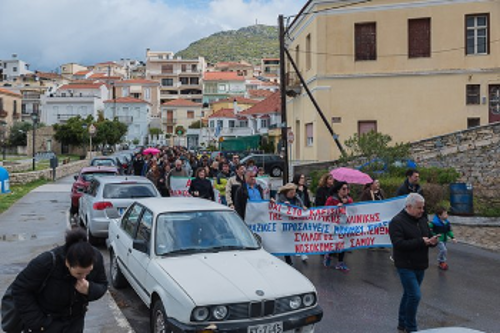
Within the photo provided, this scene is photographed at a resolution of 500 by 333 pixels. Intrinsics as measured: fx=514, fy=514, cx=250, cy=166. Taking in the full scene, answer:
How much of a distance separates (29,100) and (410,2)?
78581 millimetres

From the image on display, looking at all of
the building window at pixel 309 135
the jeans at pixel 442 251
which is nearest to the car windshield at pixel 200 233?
the jeans at pixel 442 251

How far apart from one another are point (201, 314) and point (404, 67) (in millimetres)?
22736

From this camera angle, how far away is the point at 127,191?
11766 millimetres

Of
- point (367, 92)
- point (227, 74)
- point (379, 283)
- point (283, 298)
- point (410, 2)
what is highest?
point (227, 74)

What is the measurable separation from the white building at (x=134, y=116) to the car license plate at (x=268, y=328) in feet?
295

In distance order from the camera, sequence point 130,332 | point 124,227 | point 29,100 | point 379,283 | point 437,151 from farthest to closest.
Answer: point 29,100 < point 437,151 < point 379,283 < point 124,227 < point 130,332

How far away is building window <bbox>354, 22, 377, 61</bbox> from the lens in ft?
84.0

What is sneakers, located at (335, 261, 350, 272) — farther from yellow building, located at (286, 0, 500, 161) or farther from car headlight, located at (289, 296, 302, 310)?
yellow building, located at (286, 0, 500, 161)

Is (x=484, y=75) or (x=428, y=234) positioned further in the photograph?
(x=484, y=75)

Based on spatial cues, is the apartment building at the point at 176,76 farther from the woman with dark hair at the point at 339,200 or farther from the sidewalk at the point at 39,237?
the woman with dark hair at the point at 339,200

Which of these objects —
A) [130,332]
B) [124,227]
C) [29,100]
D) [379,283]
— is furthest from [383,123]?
[29,100]

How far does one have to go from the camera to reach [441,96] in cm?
2512

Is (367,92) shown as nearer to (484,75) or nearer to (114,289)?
(484,75)

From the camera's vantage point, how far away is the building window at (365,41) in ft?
84.0
